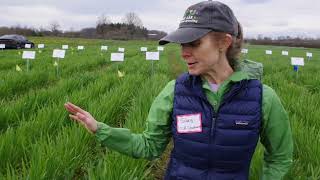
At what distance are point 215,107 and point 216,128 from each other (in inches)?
3.4

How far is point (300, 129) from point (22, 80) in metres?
4.80

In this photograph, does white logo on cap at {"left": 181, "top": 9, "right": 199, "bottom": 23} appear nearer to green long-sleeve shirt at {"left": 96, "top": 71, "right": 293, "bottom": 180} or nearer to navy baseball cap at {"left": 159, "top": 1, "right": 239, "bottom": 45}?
navy baseball cap at {"left": 159, "top": 1, "right": 239, "bottom": 45}

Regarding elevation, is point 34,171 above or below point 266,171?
below

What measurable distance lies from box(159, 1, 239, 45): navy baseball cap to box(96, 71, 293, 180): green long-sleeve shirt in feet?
0.70

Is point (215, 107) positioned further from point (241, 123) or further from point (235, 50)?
point (235, 50)

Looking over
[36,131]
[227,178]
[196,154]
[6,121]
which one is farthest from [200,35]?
[6,121]

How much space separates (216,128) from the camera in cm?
173

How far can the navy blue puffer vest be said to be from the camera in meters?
1.73

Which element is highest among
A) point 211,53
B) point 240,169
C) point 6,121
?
point 211,53

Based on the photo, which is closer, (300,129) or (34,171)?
(34,171)

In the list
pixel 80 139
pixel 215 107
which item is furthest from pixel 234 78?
pixel 80 139

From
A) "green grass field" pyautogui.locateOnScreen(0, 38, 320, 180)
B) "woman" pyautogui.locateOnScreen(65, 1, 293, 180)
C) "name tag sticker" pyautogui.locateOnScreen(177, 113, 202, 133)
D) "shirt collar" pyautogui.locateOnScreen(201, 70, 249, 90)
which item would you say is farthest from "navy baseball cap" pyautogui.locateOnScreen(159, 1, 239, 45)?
"green grass field" pyautogui.locateOnScreen(0, 38, 320, 180)

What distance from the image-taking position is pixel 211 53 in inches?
68.8

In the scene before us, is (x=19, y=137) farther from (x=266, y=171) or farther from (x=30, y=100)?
(x=266, y=171)
